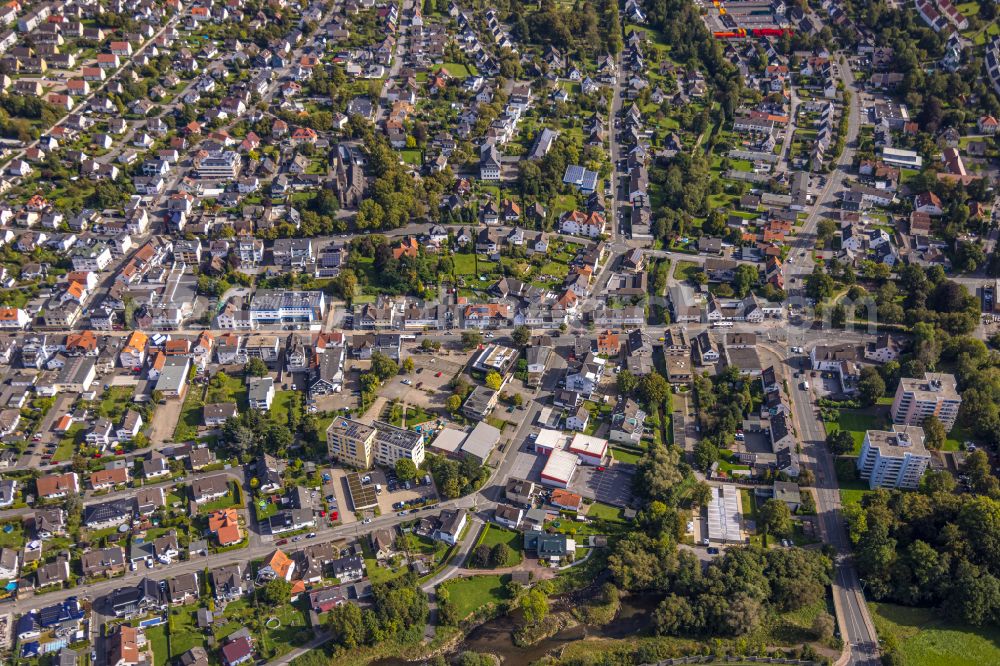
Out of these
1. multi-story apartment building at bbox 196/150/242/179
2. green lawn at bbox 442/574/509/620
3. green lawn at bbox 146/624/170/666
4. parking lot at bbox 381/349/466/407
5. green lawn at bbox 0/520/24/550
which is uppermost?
multi-story apartment building at bbox 196/150/242/179

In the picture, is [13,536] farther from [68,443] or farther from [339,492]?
[339,492]

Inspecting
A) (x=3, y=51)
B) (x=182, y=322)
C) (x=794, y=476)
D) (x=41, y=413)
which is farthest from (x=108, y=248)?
(x=794, y=476)

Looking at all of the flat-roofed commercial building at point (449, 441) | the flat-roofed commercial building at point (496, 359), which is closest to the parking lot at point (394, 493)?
the flat-roofed commercial building at point (449, 441)

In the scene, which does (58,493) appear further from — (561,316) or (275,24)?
(275,24)

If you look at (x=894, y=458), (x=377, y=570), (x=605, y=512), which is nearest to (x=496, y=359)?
(x=605, y=512)

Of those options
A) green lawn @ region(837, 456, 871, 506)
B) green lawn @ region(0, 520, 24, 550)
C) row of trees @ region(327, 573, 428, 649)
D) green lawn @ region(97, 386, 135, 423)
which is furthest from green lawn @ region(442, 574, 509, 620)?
green lawn @ region(97, 386, 135, 423)

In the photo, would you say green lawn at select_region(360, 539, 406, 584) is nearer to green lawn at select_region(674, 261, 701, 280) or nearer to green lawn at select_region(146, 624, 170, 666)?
green lawn at select_region(146, 624, 170, 666)

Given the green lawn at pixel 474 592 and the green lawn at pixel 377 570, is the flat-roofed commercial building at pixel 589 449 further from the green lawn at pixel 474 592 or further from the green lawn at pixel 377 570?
the green lawn at pixel 377 570
